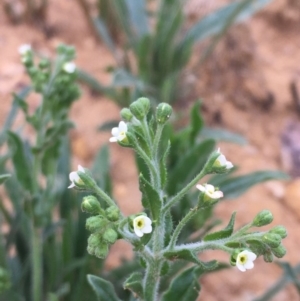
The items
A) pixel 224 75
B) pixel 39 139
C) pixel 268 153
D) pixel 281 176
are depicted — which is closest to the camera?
pixel 39 139

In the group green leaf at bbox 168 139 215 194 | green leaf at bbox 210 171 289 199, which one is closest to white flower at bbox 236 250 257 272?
green leaf at bbox 168 139 215 194

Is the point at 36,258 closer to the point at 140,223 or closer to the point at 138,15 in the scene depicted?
the point at 140,223

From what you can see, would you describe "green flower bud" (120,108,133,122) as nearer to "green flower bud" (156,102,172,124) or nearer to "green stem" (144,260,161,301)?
"green flower bud" (156,102,172,124)

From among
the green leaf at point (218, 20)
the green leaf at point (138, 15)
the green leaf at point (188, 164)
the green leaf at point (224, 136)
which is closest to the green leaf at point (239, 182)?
the green leaf at point (188, 164)

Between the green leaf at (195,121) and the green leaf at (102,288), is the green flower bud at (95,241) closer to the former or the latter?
the green leaf at (102,288)

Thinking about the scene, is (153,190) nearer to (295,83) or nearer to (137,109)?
(137,109)

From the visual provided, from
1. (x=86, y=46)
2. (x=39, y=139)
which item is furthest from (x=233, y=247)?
(x=86, y=46)

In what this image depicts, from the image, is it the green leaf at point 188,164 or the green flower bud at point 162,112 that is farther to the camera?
the green leaf at point 188,164
